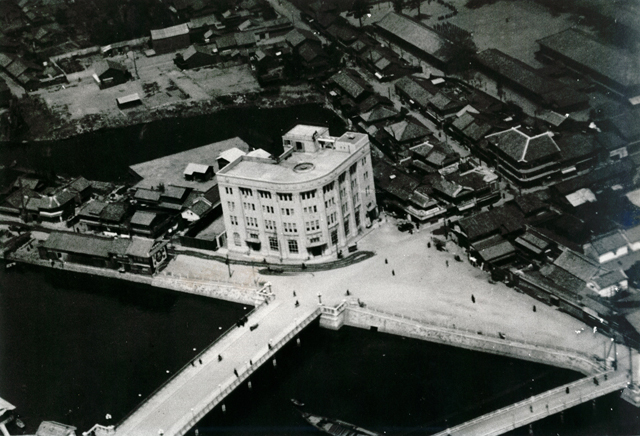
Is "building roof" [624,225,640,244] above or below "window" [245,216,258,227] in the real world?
below

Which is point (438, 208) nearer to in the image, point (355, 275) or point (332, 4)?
point (355, 275)

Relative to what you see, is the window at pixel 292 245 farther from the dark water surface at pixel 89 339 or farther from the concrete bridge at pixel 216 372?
the dark water surface at pixel 89 339

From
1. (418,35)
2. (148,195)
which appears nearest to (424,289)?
(148,195)

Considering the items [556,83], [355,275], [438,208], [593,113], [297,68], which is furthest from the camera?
[297,68]

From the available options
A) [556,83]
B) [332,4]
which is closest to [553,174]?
[556,83]

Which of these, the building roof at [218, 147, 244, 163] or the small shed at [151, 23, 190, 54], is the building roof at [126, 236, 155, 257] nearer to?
the building roof at [218, 147, 244, 163]

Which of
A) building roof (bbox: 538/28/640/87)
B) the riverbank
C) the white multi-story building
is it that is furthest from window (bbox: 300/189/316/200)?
building roof (bbox: 538/28/640/87)
